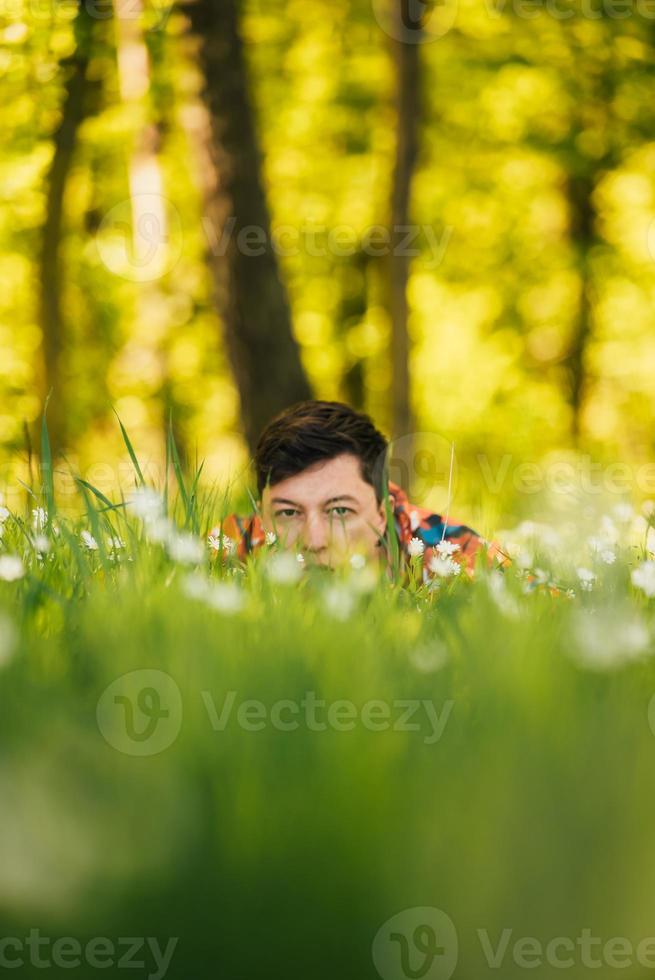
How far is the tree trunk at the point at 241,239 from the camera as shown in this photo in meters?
7.14

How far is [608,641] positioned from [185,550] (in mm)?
Answer: 907

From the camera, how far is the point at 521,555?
2.86 metres

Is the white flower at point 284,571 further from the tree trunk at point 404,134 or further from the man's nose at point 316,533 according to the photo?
the tree trunk at point 404,134

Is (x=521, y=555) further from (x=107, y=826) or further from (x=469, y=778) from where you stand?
(x=107, y=826)

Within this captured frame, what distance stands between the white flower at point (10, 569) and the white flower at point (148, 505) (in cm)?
35

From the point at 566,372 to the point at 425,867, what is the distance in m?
17.2

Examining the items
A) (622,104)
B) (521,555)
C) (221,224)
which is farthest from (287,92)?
(521,555)

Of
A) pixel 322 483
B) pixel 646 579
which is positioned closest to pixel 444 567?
pixel 646 579

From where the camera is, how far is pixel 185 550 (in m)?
2.32

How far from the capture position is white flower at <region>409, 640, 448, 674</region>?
1.71 m

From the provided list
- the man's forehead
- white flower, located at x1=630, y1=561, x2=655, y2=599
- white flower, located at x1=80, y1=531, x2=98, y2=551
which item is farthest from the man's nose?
white flower, located at x1=630, y1=561, x2=655, y2=599

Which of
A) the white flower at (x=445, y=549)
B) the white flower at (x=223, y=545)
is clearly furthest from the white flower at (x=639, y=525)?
the white flower at (x=223, y=545)

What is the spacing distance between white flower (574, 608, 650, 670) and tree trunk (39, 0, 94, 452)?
321 inches

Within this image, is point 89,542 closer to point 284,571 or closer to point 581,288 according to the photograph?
point 284,571
